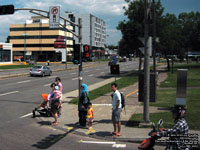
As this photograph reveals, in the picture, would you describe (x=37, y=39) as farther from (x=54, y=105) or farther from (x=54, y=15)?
(x=54, y=105)

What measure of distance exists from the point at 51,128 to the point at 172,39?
107ft

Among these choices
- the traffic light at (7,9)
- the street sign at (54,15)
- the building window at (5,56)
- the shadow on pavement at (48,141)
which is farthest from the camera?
the building window at (5,56)

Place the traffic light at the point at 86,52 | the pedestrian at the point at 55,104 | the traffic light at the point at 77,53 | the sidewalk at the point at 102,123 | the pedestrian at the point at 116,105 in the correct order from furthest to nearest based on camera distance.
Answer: the traffic light at the point at 86,52 < the traffic light at the point at 77,53 < the pedestrian at the point at 55,104 < the sidewalk at the point at 102,123 < the pedestrian at the point at 116,105

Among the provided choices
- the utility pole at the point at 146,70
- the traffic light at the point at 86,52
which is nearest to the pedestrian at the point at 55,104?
the traffic light at the point at 86,52

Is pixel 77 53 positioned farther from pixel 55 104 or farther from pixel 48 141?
pixel 48 141

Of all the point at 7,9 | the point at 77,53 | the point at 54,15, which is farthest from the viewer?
the point at 54,15

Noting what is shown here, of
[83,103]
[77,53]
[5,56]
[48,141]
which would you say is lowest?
[48,141]

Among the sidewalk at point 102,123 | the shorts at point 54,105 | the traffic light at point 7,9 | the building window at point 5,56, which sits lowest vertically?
the sidewalk at point 102,123

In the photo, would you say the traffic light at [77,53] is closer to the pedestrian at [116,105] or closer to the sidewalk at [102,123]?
the sidewalk at [102,123]

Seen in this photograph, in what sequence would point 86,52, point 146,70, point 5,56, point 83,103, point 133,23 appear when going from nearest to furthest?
point 146,70 < point 83,103 < point 86,52 < point 133,23 < point 5,56

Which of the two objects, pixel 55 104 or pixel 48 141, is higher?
pixel 55 104

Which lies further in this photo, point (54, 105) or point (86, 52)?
point (86, 52)

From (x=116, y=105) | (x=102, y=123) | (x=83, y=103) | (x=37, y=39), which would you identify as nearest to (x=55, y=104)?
(x=83, y=103)

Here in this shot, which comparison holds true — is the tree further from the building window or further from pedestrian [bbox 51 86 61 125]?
the building window
